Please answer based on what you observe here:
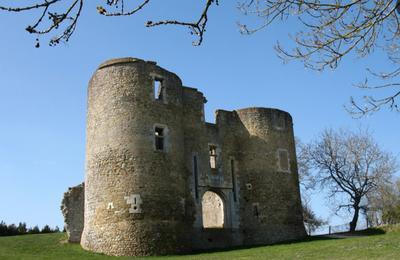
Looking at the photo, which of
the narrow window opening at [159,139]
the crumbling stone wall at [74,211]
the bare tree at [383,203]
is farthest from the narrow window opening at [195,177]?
the bare tree at [383,203]

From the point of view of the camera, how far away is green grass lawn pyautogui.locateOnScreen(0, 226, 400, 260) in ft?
50.2

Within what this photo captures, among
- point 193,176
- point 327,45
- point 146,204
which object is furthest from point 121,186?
point 327,45

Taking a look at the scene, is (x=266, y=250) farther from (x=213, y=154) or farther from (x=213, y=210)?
(x=213, y=210)

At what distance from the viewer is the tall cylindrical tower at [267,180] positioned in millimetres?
25500

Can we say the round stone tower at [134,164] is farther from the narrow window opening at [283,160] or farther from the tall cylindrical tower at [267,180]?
the narrow window opening at [283,160]

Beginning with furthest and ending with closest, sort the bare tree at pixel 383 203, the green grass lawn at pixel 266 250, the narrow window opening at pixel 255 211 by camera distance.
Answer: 1. the bare tree at pixel 383 203
2. the narrow window opening at pixel 255 211
3. the green grass lawn at pixel 266 250

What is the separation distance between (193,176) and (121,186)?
4226 millimetres

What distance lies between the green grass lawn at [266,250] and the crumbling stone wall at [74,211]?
0.59 meters

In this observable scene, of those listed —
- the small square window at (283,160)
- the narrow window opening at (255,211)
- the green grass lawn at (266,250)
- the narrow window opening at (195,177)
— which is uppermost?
the small square window at (283,160)

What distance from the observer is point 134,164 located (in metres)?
20.8

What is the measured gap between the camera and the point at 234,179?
84.7ft

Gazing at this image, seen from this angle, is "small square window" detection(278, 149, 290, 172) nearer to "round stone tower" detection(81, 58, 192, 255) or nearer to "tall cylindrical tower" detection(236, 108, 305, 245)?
"tall cylindrical tower" detection(236, 108, 305, 245)

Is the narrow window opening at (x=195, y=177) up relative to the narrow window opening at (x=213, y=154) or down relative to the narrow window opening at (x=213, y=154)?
down

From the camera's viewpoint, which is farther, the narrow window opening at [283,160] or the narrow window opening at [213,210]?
the narrow window opening at [283,160]
